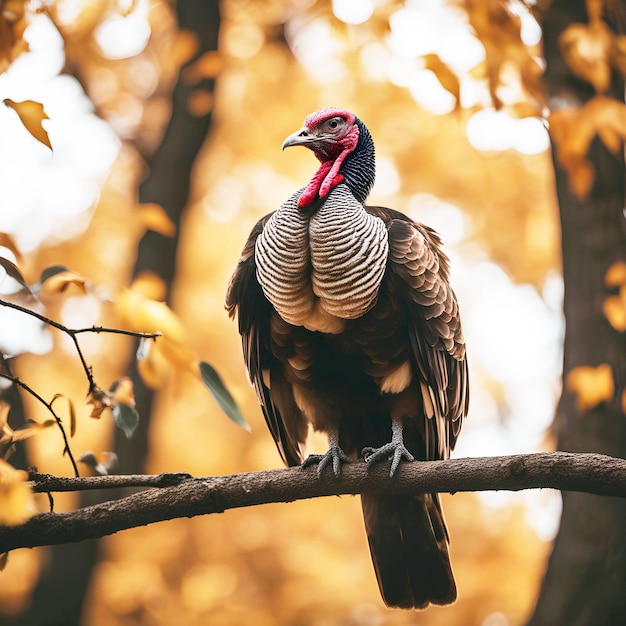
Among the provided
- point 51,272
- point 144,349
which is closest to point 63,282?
point 51,272

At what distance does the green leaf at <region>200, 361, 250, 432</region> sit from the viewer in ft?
9.31

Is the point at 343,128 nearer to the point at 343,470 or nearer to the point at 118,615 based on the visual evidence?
the point at 343,470

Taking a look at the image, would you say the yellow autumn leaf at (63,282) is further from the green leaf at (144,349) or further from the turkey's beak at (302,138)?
the turkey's beak at (302,138)

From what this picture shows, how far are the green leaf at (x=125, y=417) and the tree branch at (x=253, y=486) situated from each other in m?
0.20

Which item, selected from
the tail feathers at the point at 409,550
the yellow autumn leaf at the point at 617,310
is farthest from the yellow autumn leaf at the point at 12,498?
the yellow autumn leaf at the point at 617,310

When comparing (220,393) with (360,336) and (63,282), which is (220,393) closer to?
(63,282)

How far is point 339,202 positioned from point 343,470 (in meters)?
1.15

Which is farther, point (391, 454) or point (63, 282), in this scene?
point (391, 454)

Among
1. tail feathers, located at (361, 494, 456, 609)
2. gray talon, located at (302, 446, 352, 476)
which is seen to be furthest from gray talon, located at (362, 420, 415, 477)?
tail feathers, located at (361, 494, 456, 609)

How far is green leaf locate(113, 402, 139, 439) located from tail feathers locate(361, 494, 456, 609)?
1.49 m

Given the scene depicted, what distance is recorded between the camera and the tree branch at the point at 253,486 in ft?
8.03

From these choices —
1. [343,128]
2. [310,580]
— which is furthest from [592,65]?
[310,580]

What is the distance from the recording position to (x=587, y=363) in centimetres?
436

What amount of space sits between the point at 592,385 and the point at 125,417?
247 centimetres
